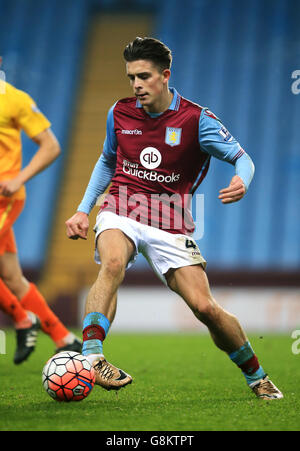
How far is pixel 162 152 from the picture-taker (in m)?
3.96

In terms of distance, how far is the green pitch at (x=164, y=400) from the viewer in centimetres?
292

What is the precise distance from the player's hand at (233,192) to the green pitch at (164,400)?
A: 100cm

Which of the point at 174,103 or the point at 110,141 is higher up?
the point at 174,103

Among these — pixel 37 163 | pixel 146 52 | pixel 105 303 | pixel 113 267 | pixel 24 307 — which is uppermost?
pixel 146 52

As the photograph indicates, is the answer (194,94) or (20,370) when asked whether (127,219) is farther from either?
(194,94)

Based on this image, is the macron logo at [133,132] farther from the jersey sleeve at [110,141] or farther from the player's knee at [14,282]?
the player's knee at [14,282]

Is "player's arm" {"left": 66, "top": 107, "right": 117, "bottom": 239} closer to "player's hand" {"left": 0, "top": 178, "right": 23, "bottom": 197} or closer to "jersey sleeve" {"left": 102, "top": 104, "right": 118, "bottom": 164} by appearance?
"jersey sleeve" {"left": 102, "top": 104, "right": 118, "bottom": 164}

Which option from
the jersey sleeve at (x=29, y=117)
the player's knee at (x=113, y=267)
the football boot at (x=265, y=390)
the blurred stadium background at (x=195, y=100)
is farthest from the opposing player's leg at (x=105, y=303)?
the blurred stadium background at (x=195, y=100)

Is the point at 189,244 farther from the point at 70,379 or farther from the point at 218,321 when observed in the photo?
the point at 70,379

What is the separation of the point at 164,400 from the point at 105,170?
137 cm

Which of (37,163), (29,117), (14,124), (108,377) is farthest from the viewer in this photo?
(14,124)

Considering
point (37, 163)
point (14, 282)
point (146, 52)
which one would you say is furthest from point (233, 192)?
point (14, 282)

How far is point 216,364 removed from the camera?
5836 millimetres

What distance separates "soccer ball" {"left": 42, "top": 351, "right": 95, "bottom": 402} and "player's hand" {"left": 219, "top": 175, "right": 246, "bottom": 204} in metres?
1.03
